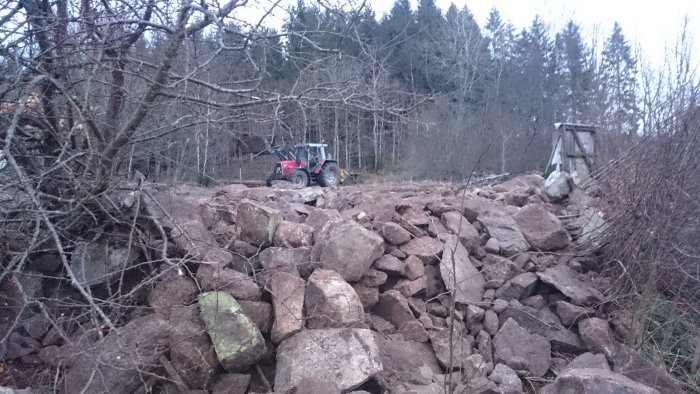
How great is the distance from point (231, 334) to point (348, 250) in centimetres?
120

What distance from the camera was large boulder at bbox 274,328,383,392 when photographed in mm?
3104

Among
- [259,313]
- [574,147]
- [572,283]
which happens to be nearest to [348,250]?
[259,313]

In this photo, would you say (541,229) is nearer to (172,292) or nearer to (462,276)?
(462,276)

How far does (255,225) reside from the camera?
4.27m

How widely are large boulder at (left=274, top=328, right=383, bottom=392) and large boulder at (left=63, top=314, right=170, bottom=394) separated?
0.75 meters

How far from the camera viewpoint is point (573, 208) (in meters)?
6.24

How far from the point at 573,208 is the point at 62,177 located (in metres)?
5.36

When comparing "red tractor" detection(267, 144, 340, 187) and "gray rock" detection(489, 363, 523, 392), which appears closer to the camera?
"gray rock" detection(489, 363, 523, 392)

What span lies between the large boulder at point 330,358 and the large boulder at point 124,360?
2.46 ft

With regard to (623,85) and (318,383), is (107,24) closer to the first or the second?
(318,383)

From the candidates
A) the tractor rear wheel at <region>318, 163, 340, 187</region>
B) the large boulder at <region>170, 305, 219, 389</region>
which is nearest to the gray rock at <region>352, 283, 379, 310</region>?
the large boulder at <region>170, 305, 219, 389</region>

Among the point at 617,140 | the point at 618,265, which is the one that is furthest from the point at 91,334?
the point at 617,140

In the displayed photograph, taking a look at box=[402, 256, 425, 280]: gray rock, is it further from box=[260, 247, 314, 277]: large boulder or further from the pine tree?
the pine tree

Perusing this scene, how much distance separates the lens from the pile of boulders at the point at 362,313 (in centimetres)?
313
